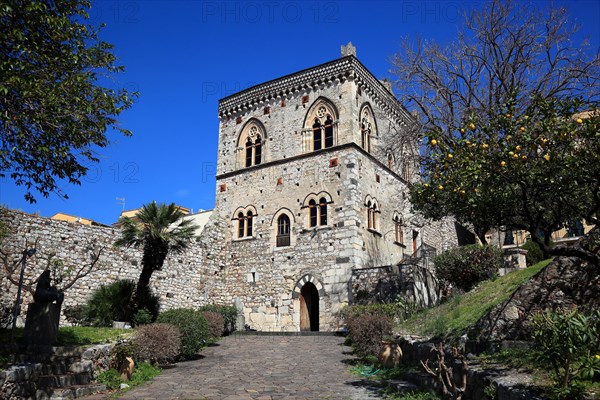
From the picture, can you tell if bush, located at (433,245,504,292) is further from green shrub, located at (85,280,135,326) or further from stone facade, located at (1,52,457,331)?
green shrub, located at (85,280,135,326)

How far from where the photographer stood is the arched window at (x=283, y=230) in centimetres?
2244

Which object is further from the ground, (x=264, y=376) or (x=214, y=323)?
(x=214, y=323)

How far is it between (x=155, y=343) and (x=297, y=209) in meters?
11.7

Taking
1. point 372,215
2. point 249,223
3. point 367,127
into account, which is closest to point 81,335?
point 249,223

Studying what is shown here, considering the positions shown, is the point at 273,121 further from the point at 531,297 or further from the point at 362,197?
the point at 531,297

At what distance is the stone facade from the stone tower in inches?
2.0

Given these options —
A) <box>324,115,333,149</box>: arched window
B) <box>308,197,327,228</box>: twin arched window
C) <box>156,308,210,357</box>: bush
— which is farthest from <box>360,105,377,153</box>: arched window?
<box>156,308,210,357</box>: bush

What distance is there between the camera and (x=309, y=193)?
2223 centimetres

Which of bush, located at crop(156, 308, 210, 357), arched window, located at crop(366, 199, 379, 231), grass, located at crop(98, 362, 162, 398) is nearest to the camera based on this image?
grass, located at crop(98, 362, 162, 398)

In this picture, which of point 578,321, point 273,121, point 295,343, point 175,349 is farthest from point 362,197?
Answer: point 578,321

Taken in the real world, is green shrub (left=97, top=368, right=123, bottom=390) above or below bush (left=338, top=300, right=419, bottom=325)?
below

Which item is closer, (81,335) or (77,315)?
(81,335)

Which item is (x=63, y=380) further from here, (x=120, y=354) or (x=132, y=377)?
(x=132, y=377)

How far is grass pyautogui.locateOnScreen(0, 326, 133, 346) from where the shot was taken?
11.5m
